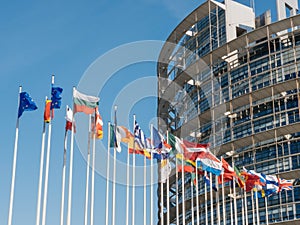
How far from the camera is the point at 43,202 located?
30.3m

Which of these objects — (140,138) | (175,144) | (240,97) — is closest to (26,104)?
(140,138)

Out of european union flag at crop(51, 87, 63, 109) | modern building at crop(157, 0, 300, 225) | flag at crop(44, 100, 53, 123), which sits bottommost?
flag at crop(44, 100, 53, 123)

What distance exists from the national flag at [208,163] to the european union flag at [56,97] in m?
14.2

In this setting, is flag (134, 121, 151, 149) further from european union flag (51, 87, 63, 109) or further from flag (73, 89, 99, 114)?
european union flag (51, 87, 63, 109)

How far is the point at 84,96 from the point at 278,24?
37.8 metres

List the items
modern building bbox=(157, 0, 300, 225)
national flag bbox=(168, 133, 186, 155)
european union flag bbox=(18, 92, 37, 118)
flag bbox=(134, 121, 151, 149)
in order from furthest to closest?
modern building bbox=(157, 0, 300, 225), national flag bbox=(168, 133, 186, 155), flag bbox=(134, 121, 151, 149), european union flag bbox=(18, 92, 37, 118)

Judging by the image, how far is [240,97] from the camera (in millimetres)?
66250

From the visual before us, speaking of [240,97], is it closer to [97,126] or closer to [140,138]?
[140,138]

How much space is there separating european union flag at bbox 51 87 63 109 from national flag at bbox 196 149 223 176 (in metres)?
14.2

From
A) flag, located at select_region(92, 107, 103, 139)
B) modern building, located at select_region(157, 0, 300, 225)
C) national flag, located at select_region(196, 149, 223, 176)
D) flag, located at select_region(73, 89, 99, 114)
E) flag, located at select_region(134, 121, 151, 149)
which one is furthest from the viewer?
modern building, located at select_region(157, 0, 300, 225)

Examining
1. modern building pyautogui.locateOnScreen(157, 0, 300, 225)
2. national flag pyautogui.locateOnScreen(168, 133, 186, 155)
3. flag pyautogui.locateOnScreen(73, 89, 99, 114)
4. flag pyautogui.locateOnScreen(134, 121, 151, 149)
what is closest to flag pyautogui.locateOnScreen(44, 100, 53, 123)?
flag pyautogui.locateOnScreen(73, 89, 99, 114)

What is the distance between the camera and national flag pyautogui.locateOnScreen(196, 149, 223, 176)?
1722 inches

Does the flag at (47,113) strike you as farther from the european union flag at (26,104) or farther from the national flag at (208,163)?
the national flag at (208,163)

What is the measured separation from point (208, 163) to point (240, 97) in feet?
76.3
